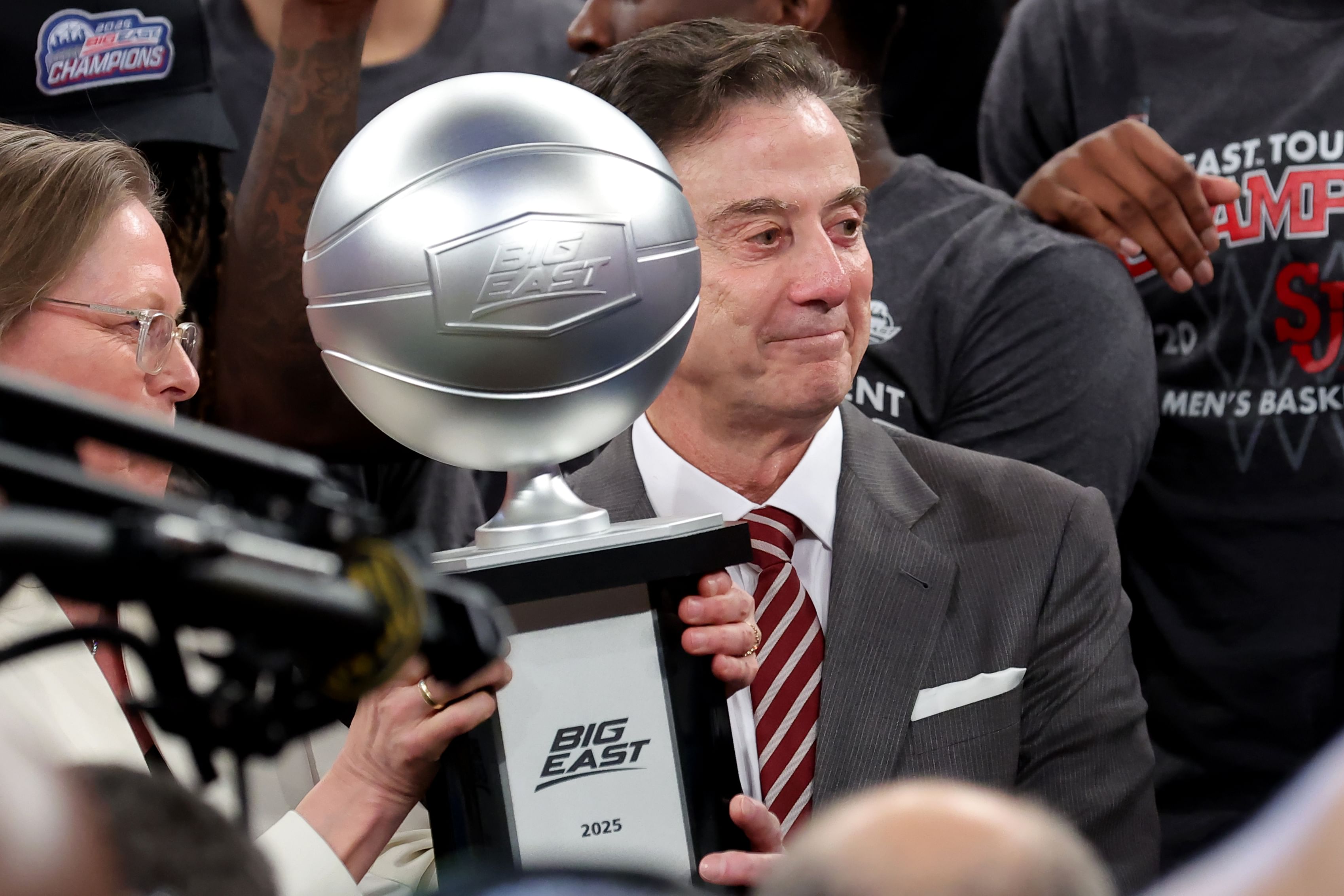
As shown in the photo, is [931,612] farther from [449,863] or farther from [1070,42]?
[1070,42]

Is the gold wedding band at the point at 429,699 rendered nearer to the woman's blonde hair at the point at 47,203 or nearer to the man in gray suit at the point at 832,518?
the man in gray suit at the point at 832,518

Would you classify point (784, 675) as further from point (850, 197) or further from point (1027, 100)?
point (1027, 100)

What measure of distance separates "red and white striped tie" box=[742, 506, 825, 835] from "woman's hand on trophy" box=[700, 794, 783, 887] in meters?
0.21

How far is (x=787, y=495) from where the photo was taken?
164cm

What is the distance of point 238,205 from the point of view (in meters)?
2.02

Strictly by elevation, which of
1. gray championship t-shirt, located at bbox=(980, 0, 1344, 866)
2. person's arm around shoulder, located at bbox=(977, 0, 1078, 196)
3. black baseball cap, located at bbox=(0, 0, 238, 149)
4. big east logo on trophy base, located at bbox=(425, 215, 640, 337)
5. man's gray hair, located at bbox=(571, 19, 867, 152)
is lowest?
gray championship t-shirt, located at bbox=(980, 0, 1344, 866)

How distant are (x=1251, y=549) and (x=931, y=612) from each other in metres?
1.00

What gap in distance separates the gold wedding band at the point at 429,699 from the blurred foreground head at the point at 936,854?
0.73m

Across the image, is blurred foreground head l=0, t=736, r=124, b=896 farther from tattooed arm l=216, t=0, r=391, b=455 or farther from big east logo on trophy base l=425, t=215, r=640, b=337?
tattooed arm l=216, t=0, r=391, b=455

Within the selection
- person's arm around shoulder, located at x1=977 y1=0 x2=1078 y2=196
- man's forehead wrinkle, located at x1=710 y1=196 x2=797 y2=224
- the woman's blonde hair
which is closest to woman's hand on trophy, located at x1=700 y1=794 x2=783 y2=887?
man's forehead wrinkle, located at x1=710 y1=196 x2=797 y2=224

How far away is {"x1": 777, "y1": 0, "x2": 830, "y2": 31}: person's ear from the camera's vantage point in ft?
7.65

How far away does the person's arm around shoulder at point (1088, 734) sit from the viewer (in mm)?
1600

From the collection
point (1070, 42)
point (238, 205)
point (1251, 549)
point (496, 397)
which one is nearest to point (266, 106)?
point (238, 205)

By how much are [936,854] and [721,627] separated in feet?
2.45
